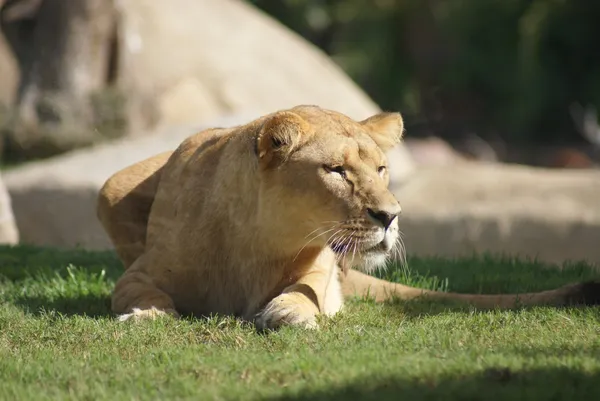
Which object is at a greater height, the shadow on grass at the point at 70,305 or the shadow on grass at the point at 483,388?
the shadow on grass at the point at 483,388

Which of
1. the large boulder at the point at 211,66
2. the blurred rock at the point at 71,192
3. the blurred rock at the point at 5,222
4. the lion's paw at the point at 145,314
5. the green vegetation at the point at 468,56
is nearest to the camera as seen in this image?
the lion's paw at the point at 145,314

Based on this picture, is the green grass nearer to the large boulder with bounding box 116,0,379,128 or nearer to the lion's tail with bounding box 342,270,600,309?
the lion's tail with bounding box 342,270,600,309

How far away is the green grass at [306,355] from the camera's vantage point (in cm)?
429

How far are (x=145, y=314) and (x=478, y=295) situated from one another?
6.10 feet

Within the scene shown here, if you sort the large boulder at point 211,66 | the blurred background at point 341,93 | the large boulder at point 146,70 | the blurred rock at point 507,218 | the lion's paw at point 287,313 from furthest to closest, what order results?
the large boulder at point 146,70 < the large boulder at point 211,66 < the blurred background at point 341,93 < the blurred rock at point 507,218 < the lion's paw at point 287,313

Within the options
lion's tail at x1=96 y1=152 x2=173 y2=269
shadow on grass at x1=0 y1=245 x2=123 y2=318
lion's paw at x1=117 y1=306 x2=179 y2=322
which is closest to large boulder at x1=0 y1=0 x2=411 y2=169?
shadow on grass at x1=0 y1=245 x2=123 y2=318

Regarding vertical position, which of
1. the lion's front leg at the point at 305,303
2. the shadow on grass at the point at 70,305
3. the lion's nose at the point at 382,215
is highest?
the lion's nose at the point at 382,215

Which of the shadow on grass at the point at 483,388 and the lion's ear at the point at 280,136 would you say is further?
the lion's ear at the point at 280,136

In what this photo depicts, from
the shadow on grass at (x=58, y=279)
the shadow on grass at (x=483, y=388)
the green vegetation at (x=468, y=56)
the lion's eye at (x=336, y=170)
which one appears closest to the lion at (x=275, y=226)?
the lion's eye at (x=336, y=170)

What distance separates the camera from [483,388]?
4223 millimetres

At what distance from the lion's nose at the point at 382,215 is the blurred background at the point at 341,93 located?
184 inches

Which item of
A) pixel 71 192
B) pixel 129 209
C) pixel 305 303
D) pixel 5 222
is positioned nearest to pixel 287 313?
pixel 305 303

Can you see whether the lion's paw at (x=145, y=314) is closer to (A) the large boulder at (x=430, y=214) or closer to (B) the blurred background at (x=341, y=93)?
(B) the blurred background at (x=341, y=93)

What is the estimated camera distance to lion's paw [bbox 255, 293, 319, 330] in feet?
18.1
